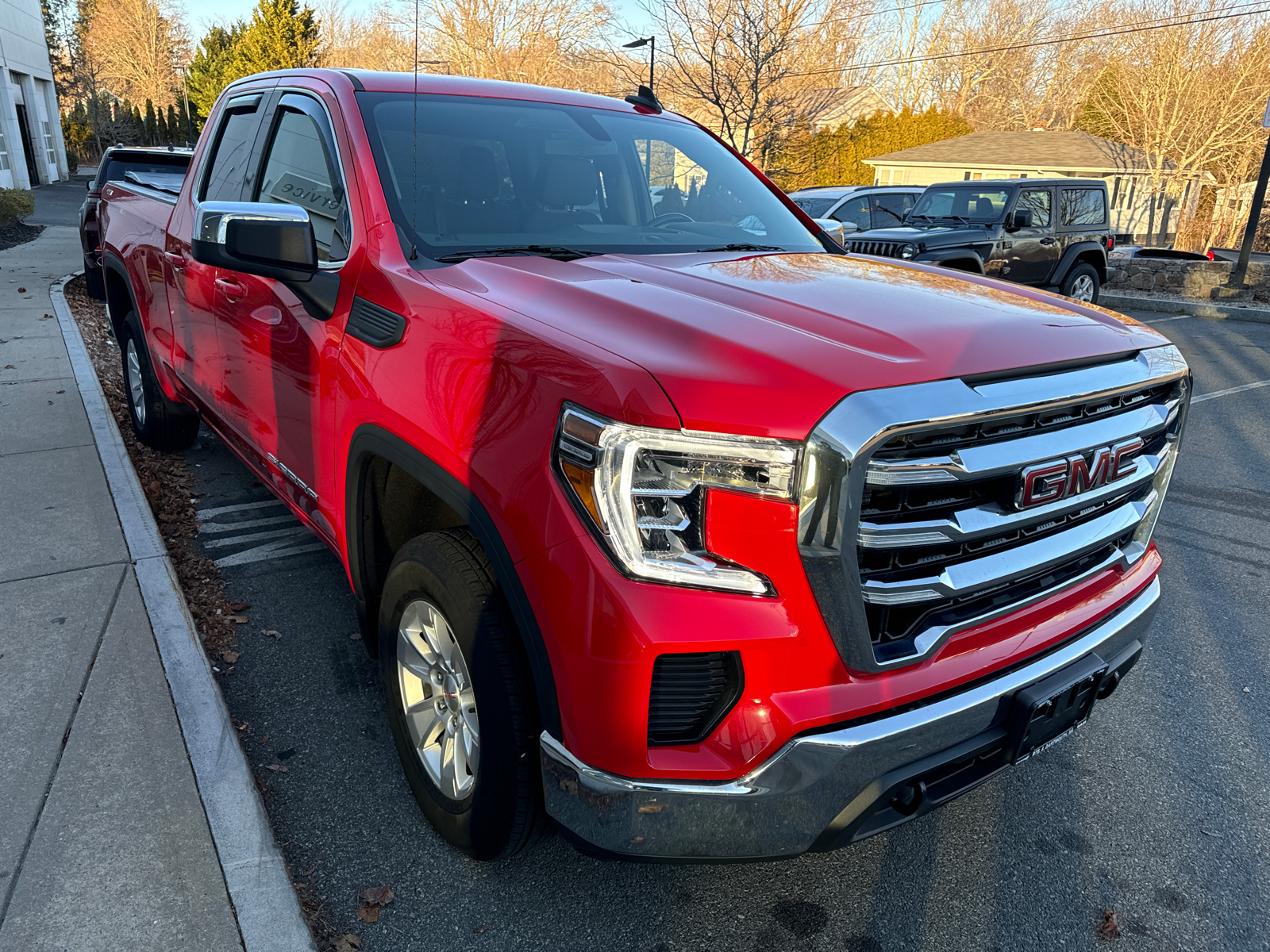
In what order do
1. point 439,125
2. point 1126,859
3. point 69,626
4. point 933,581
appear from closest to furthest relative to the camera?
point 933,581 → point 1126,859 → point 439,125 → point 69,626

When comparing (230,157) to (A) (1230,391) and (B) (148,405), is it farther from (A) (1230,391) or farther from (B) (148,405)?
(A) (1230,391)

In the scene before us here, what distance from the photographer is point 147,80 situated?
6550cm

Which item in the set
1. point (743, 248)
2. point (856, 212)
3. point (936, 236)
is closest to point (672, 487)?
point (743, 248)

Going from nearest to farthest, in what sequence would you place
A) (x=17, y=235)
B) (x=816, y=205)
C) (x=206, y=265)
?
(x=206, y=265), (x=816, y=205), (x=17, y=235)

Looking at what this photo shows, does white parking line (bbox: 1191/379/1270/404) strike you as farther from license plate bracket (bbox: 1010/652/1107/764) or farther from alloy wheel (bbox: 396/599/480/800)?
alloy wheel (bbox: 396/599/480/800)

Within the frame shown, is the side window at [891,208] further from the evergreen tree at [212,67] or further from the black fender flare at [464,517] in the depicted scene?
the evergreen tree at [212,67]

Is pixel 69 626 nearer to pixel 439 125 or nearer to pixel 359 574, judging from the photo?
pixel 359 574

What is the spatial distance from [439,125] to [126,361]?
12.5ft

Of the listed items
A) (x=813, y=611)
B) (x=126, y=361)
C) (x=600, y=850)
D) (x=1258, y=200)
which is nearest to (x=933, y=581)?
(x=813, y=611)

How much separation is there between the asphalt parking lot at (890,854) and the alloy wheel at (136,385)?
244 cm

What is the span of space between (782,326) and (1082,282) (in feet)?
42.6

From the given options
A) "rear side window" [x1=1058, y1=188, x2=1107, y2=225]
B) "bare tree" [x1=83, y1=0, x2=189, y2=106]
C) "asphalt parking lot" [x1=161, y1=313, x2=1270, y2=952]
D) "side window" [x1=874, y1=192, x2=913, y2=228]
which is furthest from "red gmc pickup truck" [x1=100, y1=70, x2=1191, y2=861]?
"bare tree" [x1=83, y1=0, x2=189, y2=106]

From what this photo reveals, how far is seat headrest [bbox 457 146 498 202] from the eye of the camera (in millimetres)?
2877

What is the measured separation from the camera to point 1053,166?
35.2 meters
